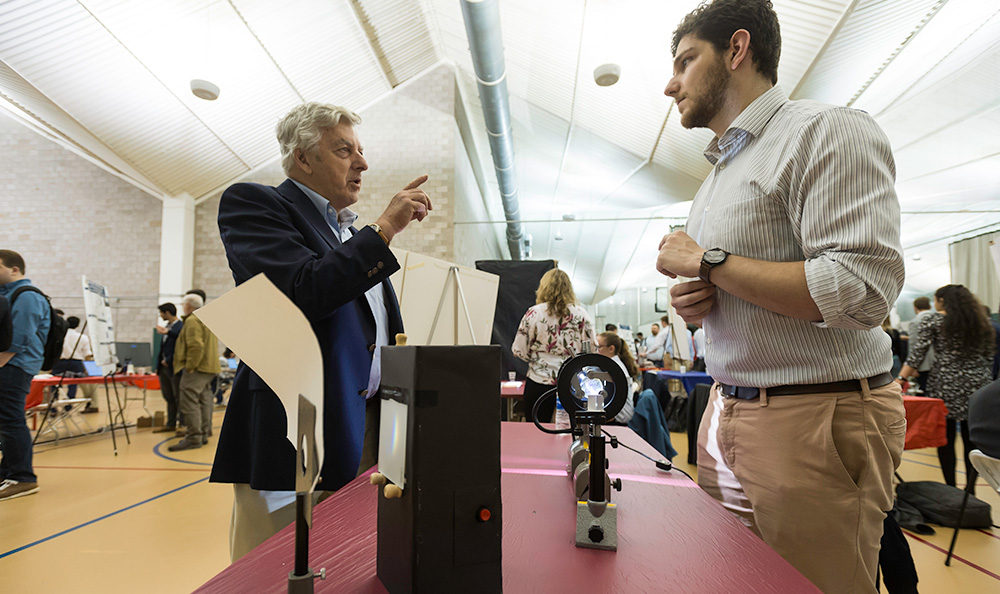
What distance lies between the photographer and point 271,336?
17.3 inches

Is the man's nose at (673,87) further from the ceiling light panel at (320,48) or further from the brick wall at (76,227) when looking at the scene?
the brick wall at (76,227)

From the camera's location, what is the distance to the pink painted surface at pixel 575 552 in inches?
23.9

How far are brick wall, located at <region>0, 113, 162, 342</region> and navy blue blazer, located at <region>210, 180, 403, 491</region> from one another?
392 inches

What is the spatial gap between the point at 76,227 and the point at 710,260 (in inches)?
507

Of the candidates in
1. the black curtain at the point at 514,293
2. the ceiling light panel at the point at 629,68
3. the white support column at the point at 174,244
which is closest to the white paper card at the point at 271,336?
the ceiling light panel at the point at 629,68

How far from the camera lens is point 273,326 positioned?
0.43m

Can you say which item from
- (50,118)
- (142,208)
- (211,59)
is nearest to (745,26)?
(211,59)

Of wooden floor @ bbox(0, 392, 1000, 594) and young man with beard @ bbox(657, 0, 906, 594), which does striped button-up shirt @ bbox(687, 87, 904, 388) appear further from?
wooden floor @ bbox(0, 392, 1000, 594)

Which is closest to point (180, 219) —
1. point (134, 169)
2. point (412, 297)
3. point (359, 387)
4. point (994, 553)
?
point (134, 169)

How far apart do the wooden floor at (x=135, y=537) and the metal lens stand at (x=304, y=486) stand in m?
2.24

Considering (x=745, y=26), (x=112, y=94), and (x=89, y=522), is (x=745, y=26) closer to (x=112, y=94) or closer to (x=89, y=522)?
(x=89, y=522)

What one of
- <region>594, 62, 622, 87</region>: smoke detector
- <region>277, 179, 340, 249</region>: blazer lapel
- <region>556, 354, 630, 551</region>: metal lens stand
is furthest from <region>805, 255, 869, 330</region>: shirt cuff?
<region>594, 62, 622, 87</region>: smoke detector

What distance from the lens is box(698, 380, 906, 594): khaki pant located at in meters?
0.82

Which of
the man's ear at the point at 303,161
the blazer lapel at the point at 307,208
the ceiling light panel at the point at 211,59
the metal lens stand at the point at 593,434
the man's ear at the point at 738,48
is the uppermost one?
the ceiling light panel at the point at 211,59
